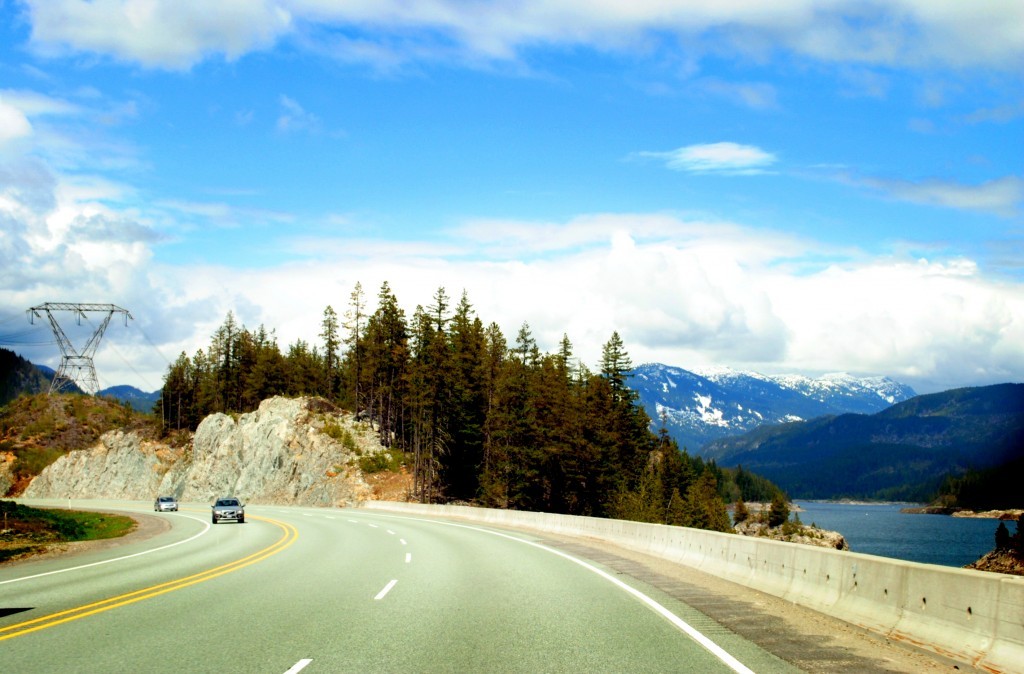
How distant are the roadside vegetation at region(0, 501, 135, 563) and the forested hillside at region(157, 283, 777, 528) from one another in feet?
106

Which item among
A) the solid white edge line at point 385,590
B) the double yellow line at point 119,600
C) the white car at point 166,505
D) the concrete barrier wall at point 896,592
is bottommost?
the white car at point 166,505

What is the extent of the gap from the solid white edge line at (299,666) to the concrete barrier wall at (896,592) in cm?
649

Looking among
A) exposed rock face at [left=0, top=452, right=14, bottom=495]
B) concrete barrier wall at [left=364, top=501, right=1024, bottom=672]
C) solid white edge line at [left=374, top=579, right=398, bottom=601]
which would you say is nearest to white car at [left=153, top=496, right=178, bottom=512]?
solid white edge line at [left=374, top=579, right=398, bottom=601]

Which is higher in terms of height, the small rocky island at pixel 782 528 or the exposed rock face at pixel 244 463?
the exposed rock face at pixel 244 463

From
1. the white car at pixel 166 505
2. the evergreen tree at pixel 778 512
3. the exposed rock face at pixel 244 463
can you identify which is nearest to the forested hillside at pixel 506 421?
the exposed rock face at pixel 244 463

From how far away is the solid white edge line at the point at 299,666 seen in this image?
768 cm

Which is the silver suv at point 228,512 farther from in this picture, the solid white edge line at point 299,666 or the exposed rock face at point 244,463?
the solid white edge line at point 299,666

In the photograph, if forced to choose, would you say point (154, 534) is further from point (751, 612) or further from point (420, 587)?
point (751, 612)

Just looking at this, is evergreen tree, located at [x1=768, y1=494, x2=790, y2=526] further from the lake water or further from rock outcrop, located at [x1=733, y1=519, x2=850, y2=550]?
the lake water

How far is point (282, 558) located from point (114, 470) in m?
101

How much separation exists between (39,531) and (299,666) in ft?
100

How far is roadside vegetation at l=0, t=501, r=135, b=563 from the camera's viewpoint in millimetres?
25609

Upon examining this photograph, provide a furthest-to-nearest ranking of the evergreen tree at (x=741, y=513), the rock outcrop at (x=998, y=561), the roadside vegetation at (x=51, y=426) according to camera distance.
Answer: the evergreen tree at (x=741, y=513) < the roadside vegetation at (x=51, y=426) < the rock outcrop at (x=998, y=561)

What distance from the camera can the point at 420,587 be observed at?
47.2 ft
